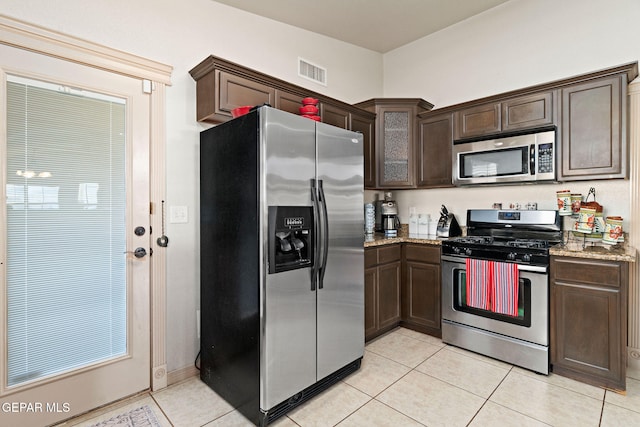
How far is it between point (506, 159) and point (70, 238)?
3482 mm

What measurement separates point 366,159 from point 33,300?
9.72 feet

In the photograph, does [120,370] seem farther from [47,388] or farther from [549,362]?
[549,362]

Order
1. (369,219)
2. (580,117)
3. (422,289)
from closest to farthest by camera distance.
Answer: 1. (580,117)
2. (422,289)
3. (369,219)

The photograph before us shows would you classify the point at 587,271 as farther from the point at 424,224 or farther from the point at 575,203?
the point at 424,224

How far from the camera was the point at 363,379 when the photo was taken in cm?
236

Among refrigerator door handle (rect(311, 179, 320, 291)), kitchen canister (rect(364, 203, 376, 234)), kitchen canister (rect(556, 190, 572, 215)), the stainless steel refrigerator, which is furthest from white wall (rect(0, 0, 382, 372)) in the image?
kitchen canister (rect(556, 190, 572, 215))

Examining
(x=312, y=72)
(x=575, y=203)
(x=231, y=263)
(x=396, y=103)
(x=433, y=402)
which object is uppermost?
(x=312, y=72)

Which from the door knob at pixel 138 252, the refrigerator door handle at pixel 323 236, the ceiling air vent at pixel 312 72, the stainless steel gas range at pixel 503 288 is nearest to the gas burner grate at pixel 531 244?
A: the stainless steel gas range at pixel 503 288

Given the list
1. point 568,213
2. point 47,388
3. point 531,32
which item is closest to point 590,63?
point 531,32

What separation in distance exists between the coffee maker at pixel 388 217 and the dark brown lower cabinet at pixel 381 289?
1.20 feet

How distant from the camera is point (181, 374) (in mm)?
2348

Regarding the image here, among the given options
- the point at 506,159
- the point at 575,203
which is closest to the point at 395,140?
the point at 506,159

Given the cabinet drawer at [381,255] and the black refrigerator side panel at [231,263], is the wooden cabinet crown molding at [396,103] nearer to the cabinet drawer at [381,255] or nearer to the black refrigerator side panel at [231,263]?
the cabinet drawer at [381,255]

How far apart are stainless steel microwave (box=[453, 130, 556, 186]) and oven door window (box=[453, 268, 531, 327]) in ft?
3.03
